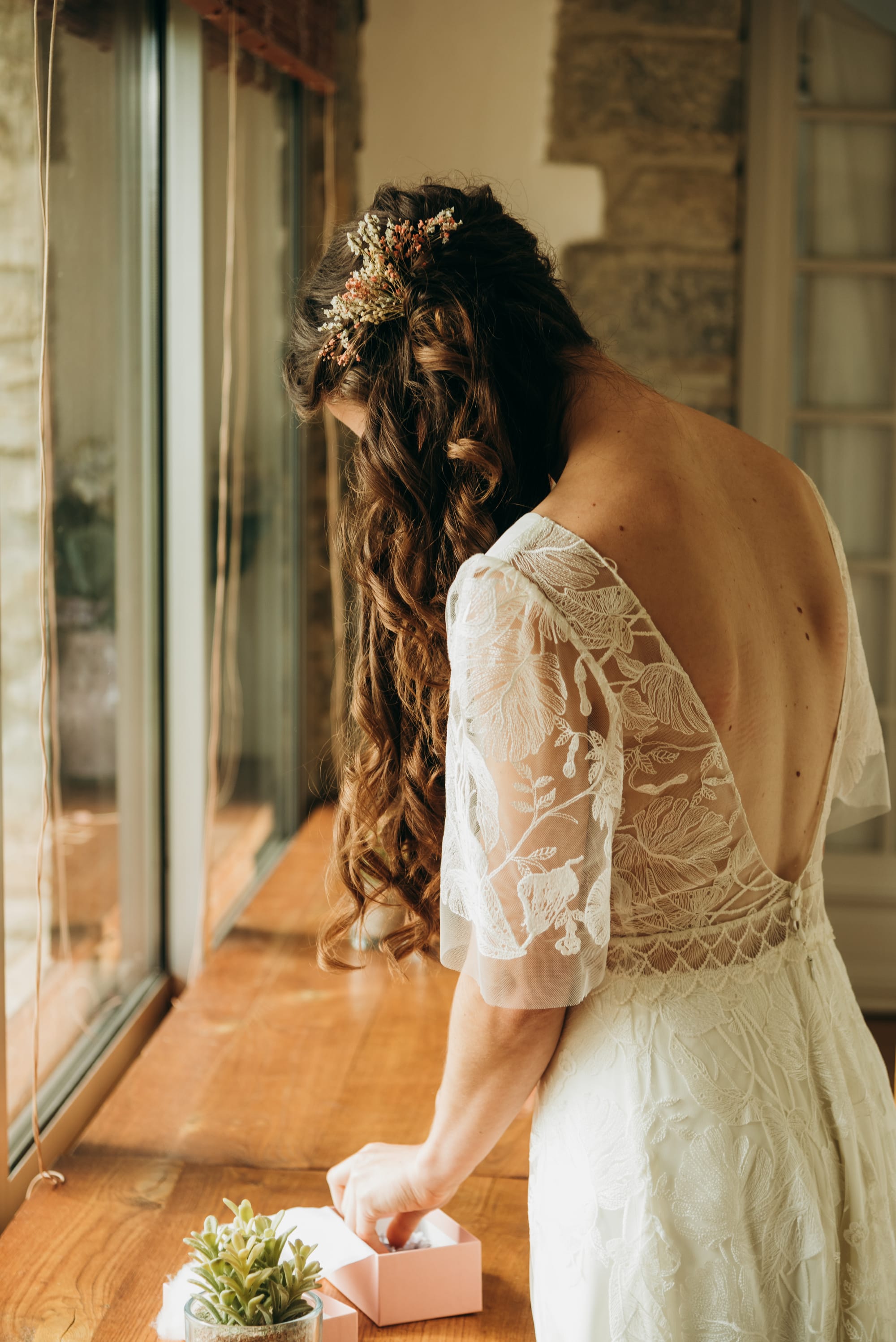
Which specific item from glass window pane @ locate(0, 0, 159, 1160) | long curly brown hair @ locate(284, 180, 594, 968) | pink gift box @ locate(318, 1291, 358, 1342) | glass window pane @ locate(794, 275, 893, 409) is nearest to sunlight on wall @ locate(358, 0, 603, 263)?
glass window pane @ locate(794, 275, 893, 409)

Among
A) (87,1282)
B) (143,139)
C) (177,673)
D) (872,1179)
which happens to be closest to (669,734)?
(872,1179)

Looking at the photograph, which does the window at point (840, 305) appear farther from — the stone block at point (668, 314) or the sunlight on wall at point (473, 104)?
the sunlight on wall at point (473, 104)

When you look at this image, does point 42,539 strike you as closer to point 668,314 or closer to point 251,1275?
point 251,1275

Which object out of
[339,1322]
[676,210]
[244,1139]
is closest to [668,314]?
[676,210]

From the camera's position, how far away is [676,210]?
3.43 meters

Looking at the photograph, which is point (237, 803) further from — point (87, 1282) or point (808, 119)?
point (808, 119)

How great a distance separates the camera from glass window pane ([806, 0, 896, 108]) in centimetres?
327

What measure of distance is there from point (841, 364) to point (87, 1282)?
2.93 meters

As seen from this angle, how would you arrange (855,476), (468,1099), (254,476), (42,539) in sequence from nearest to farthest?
(468,1099)
(42,539)
(254,476)
(855,476)

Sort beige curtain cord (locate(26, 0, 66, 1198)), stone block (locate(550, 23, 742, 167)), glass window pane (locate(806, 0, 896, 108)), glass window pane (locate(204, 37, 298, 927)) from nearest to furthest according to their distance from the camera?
1. beige curtain cord (locate(26, 0, 66, 1198))
2. glass window pane (locate(204, 37, 298, 927))
3. glass window pane (locate(806, 0, 896, 108))
4. stone block (locate(550, 23, 742, 167))

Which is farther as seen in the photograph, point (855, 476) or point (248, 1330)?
point (855, 476)

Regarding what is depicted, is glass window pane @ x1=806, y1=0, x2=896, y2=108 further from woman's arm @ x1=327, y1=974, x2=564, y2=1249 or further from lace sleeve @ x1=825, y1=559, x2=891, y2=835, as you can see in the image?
woman's arm @ x1=327, y1=974, x2=564, y2=1249

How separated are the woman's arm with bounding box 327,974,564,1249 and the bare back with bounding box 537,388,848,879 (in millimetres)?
243

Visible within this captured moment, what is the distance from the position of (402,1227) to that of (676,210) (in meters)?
2.94
